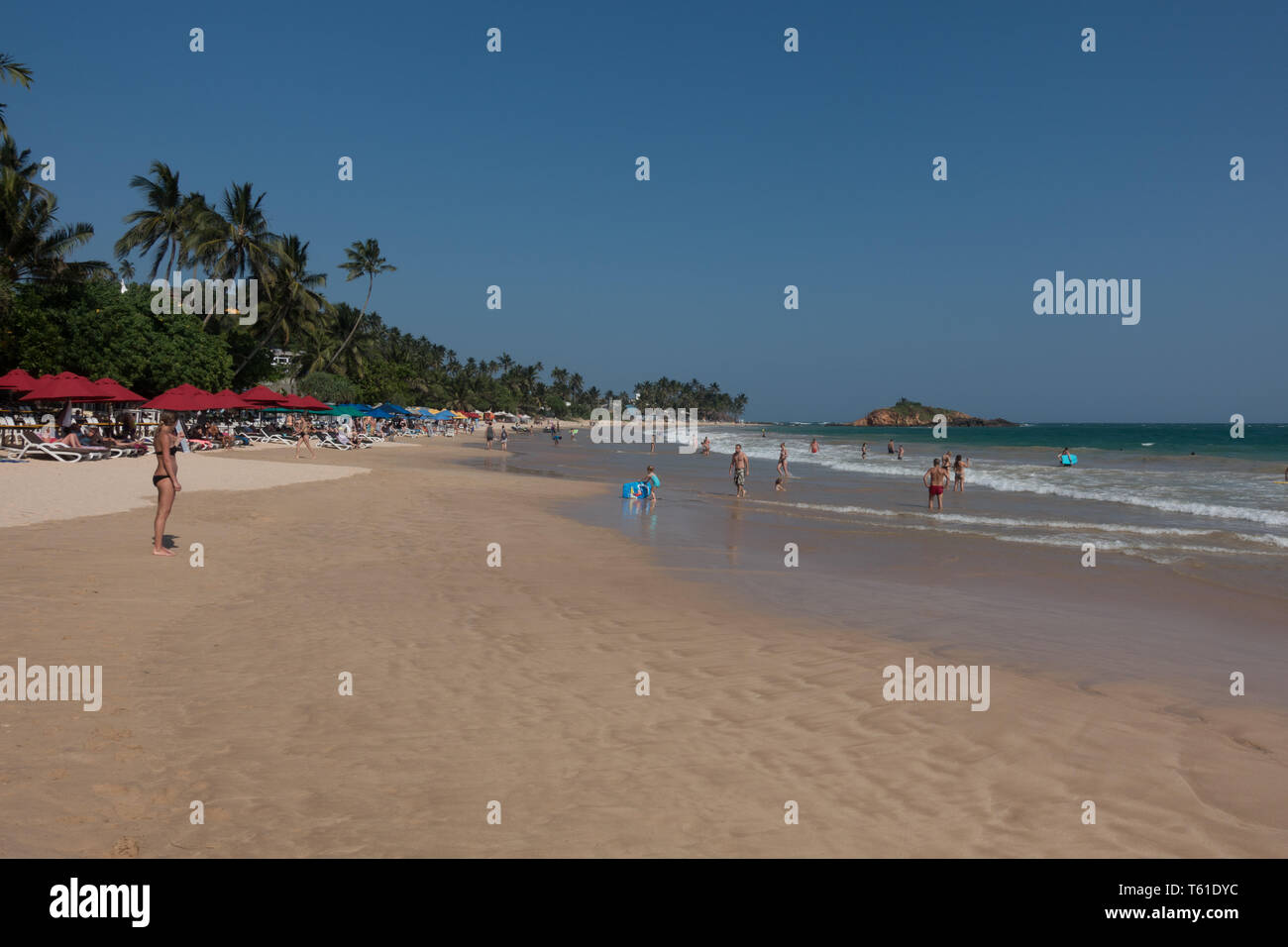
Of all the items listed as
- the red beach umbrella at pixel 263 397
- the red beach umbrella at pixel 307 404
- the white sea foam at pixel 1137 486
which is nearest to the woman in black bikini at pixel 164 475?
the white sea foam at pixel 1137 486

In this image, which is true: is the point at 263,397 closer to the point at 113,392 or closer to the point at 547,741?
the point at 113,392

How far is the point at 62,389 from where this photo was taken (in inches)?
1017

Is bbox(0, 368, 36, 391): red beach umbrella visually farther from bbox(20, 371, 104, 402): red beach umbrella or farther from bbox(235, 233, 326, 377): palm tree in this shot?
bbox(235, 233, 326, 377): palm tree

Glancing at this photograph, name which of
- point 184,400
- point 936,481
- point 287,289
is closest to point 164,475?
point 936,481

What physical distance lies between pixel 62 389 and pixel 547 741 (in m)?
28.9

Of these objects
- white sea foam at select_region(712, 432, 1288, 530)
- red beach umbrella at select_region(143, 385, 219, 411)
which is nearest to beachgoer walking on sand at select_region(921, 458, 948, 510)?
white sea foam at select_region(712, 432, 1288, 530)

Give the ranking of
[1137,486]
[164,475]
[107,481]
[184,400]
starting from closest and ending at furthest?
[164,475]
[107,481]
[184,400]
[1137,486]

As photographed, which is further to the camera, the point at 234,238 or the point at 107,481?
the point at 234,238

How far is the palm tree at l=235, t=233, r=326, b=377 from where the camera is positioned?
161 feet

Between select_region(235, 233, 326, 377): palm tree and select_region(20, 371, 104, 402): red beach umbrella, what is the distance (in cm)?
2194

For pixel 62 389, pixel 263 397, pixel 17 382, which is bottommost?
pixel 62 389
